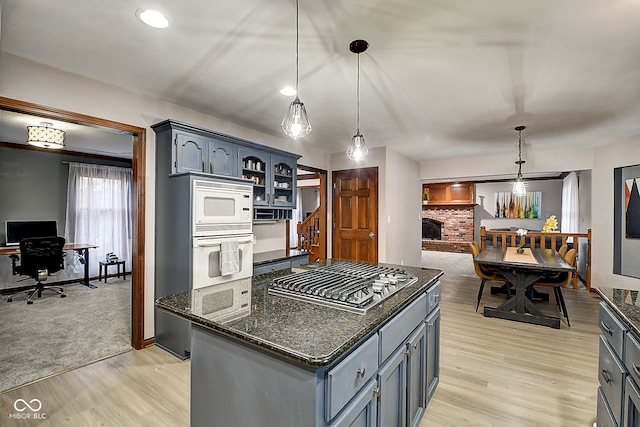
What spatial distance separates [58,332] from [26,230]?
2.85m

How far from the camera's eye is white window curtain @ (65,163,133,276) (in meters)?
5.65

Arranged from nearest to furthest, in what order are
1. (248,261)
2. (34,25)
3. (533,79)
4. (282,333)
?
(282,333), (34,25), (533,79), (248,261)

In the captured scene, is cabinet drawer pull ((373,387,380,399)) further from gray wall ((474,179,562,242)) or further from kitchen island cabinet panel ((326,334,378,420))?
gray wall ((474,179,562,242))

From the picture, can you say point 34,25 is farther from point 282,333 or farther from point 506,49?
point 506,49

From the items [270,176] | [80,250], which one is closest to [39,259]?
[80,250]

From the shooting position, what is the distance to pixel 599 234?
Answer: 16.7ft

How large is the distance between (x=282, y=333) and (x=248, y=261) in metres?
2.14

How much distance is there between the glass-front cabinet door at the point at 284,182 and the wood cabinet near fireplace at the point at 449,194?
676cm

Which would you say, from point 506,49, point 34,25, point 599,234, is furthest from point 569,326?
point 34,25

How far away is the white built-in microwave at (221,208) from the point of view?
2.76 m

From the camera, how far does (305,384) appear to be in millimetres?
1020

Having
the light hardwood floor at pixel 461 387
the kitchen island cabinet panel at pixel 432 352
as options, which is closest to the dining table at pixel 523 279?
the light hardwood floor at pixel 461 387

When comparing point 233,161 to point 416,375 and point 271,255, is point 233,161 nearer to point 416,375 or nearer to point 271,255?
point 271,255

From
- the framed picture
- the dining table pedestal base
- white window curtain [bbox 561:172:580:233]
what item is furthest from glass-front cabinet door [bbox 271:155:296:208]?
white window curtain [bbox 561:172:580:233]
